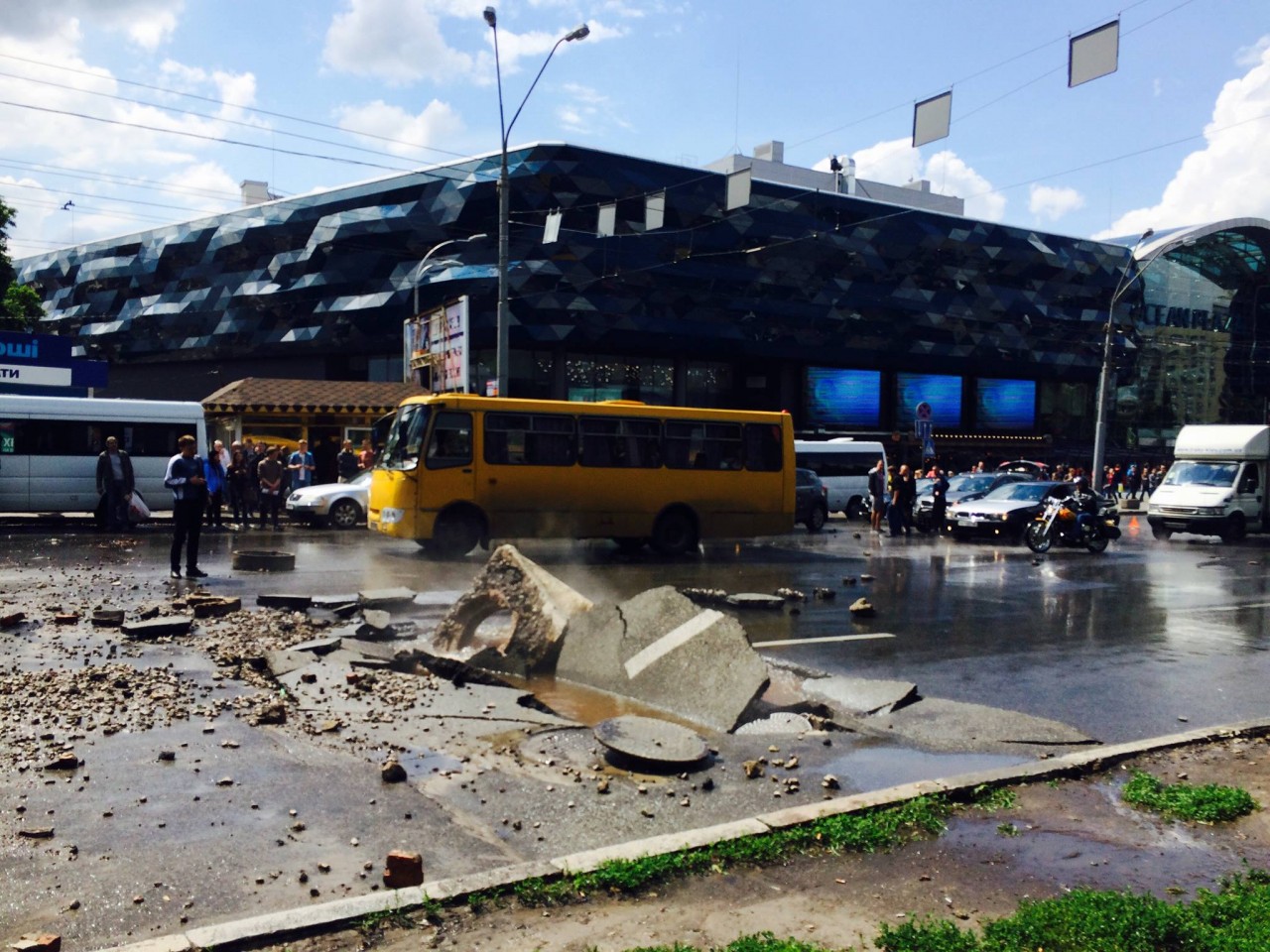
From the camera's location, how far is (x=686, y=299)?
167ft

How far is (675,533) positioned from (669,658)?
440 inches

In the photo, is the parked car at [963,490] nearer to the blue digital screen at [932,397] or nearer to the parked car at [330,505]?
the parked car at [330,505]

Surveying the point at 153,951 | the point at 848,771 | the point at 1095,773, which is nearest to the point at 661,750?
the point at 848,771

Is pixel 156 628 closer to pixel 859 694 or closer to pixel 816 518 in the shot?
pixel 859 694

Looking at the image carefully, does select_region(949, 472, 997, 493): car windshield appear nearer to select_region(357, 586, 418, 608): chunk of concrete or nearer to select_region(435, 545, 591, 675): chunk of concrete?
select_region(357, 586, 418, 608): chunk of concrete

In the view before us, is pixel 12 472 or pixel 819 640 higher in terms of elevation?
pixel 12 472

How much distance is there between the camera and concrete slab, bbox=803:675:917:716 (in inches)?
304

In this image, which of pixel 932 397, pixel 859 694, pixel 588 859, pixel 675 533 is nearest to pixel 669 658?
pixel 859 694

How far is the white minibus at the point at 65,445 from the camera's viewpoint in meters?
21.8

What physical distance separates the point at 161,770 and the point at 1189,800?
220 inches

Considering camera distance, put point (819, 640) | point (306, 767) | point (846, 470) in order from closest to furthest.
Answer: point (306, 767), point (819, 640), point (846, 470)

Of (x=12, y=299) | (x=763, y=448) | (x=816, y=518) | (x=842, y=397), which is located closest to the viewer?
(x=763, y=448)

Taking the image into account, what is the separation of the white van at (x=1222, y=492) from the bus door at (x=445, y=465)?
62.9ft

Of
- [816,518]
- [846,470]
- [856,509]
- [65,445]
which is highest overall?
[65,445]
